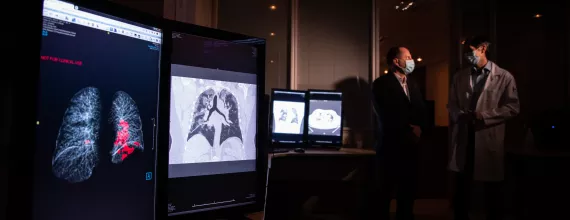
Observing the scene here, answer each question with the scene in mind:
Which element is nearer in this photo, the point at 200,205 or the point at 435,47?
the point at 200,205

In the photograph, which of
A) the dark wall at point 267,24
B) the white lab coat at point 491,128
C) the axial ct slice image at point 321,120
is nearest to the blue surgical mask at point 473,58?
the white lab coat at point 491,128

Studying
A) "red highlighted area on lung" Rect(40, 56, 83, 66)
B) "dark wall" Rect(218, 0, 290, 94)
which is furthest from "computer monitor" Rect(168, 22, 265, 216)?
"dark wall" Rect(218, 0, 290, 94)

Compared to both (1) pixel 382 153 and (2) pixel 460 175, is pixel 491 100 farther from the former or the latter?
(1) pixel 382 153

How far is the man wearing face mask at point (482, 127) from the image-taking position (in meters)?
2.86

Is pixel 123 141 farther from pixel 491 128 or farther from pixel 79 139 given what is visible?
pixel 491 128

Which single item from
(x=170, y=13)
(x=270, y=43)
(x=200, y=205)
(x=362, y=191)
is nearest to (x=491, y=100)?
(x=362, y=191)

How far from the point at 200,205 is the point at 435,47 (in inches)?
288

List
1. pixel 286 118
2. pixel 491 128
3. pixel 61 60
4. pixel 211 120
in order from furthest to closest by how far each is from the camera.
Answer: pixel 286 118
pixel 491 128
pixel 211 120
pixel 61 60

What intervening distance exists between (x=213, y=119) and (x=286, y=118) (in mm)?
2299

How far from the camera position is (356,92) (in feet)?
13.0

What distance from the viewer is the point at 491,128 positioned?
114 inches

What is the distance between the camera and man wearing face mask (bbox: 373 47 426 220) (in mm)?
2713

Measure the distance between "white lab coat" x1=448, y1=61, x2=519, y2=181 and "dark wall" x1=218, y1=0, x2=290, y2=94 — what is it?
1830mm

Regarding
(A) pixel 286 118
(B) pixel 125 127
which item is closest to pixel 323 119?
(A) pixel 286 118
